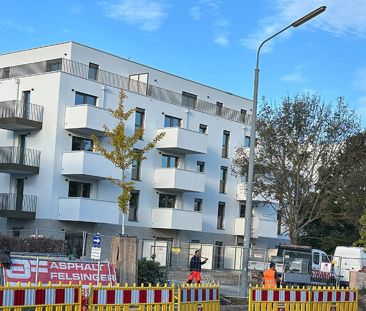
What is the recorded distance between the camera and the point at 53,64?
38406mm

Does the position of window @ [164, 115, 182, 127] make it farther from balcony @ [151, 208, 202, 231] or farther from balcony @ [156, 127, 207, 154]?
balcony @ [151, 208, 202, 231]

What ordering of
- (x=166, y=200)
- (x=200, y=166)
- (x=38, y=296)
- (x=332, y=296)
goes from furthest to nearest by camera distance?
1. (x=200, y=166)
2. (x=166, y=200)
3. (x=332, y=296)
4. (x=38, y=296)

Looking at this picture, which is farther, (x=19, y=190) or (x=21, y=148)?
(x=19, y=190)

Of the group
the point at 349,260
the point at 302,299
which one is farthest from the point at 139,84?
the point at 302,299

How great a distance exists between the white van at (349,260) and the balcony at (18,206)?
1663cm

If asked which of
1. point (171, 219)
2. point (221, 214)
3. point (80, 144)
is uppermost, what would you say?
point (80, 144)

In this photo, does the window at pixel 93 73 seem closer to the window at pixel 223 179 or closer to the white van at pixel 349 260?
the window at pixel 223 179

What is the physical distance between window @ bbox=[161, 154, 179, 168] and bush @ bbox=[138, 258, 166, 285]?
2087cm

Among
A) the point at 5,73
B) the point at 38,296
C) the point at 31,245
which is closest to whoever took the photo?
the point at 38,296

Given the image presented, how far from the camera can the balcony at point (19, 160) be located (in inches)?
1368

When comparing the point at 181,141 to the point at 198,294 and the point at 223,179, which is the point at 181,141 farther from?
the point at 198,294

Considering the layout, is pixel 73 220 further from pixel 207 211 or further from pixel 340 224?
pixel 340 224

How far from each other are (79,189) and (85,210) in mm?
1846

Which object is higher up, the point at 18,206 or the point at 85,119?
the point at 85,119
